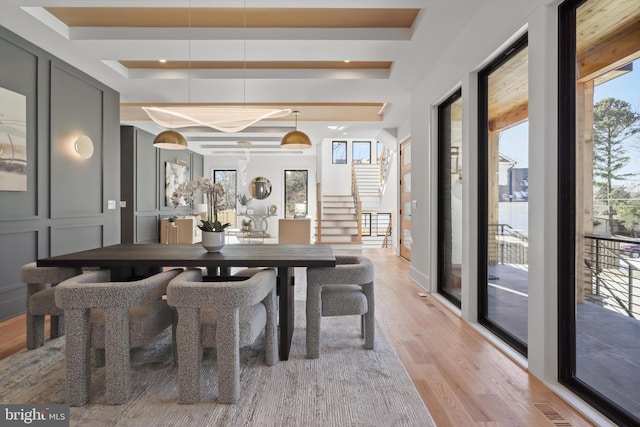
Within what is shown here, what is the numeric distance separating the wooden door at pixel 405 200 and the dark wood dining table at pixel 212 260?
4.69 meters

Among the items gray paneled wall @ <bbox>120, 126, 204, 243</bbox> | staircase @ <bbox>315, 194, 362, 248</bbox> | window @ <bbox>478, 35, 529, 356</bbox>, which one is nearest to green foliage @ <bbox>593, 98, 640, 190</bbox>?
window @ <bbox>478, 35, 529, 356</bbox>

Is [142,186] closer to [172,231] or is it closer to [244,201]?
[172,231]

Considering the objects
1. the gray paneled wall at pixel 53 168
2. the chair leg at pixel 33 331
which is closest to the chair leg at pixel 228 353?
the chair leg at pixel 33 331

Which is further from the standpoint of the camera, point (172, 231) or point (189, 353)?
point (172, 231)

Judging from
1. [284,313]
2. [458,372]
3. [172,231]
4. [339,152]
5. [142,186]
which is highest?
[339,152]

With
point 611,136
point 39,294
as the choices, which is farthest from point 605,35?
→ point 39,294

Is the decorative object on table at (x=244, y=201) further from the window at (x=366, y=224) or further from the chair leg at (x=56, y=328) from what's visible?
the chair leg at (x=56, y=328)

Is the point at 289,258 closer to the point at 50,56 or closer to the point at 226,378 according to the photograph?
the point at 226,378

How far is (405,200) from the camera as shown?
7.74 meters

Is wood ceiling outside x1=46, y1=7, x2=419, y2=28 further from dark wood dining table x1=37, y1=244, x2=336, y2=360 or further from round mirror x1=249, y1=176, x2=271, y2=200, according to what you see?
round mirror x1=249, y1=176, x2=271, y2=200

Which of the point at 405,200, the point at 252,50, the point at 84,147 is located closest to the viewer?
the point at 252,50

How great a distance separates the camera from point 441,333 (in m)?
3.25

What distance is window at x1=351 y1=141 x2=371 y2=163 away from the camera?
1409 cm

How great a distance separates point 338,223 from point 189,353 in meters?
8.92
